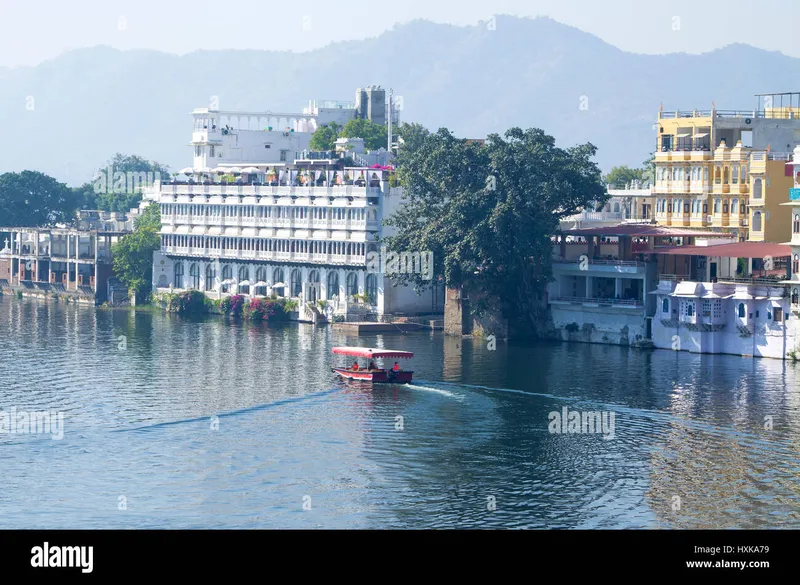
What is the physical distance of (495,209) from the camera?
12238cm

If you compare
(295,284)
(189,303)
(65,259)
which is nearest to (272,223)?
(295,284)

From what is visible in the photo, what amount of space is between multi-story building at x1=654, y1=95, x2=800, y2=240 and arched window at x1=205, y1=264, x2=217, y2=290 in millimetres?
48060

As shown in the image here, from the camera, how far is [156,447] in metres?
77.7

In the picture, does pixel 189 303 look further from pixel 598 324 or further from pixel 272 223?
pixel 598 324

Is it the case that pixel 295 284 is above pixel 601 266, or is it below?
below

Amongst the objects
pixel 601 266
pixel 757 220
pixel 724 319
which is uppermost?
pixel 757 220

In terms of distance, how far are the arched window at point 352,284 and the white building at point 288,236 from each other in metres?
0.09

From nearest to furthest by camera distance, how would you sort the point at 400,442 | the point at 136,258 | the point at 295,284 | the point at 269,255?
the point at 400,442 < the point at 295,284 < the point at 269,255 < the point at 136,258

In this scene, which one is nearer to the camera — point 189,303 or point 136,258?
point 189,303

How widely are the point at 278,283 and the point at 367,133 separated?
45.5 metres

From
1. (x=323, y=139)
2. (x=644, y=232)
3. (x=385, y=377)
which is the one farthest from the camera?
(x=323, y=139)

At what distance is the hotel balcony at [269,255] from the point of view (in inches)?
5679
